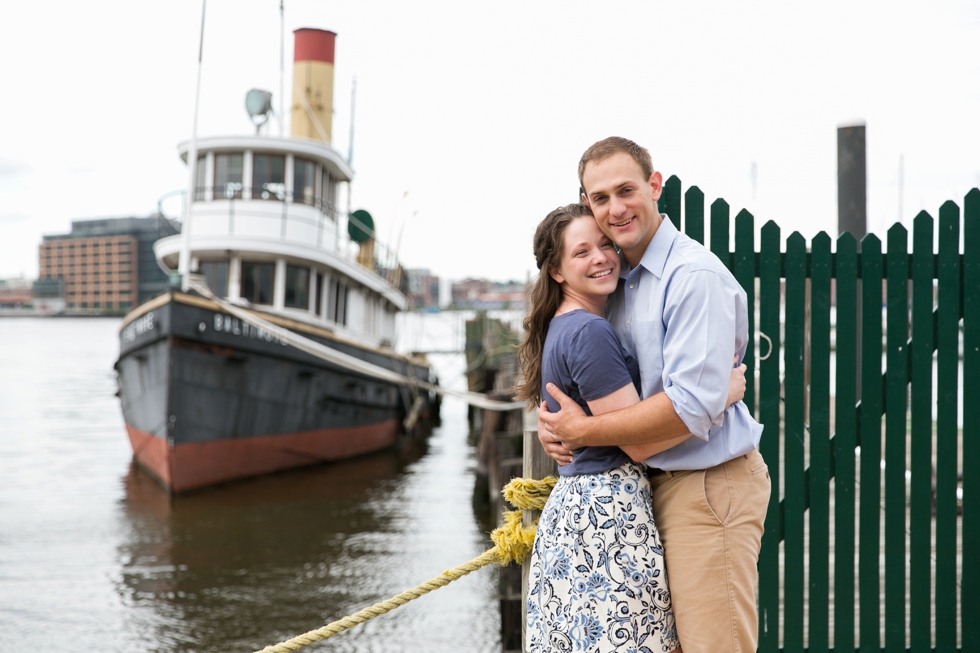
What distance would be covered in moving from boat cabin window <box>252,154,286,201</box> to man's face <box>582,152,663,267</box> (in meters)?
11.8

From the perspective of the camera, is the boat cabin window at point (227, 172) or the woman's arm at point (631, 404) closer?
the woman's arm at point (631, 404)

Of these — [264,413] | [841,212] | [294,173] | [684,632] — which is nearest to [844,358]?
[684,632]

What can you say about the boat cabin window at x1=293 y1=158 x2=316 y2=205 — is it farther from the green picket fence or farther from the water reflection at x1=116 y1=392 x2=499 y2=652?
the green picket fence

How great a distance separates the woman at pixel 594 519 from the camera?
6.39ft

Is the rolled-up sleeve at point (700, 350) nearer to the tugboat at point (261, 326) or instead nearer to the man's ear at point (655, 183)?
the man's ear at point (655, 183)

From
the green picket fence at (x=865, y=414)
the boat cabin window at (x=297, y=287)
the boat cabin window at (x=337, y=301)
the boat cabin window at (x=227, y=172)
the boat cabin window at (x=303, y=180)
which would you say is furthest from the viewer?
the boat cabin window at (x=337, y=301)

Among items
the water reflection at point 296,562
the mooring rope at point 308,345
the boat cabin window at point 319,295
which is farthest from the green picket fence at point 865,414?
the boat cabin window at point 319,295

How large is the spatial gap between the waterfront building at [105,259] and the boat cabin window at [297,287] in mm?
40003

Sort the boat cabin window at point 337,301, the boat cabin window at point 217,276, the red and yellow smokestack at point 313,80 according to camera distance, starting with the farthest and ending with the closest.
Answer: the red and yellow smokestack at point 313,80
the boat cabin window at point 337,301
the boat cabin window at point 217,276

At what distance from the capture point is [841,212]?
5.07 m

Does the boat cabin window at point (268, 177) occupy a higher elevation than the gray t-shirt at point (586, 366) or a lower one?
higher

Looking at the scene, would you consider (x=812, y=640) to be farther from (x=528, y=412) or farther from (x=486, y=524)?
(x=486, y=524)

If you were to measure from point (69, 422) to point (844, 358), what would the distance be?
22333mm

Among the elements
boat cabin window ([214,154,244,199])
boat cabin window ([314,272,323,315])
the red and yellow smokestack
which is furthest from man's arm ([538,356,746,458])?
the red and yellow smokestack
